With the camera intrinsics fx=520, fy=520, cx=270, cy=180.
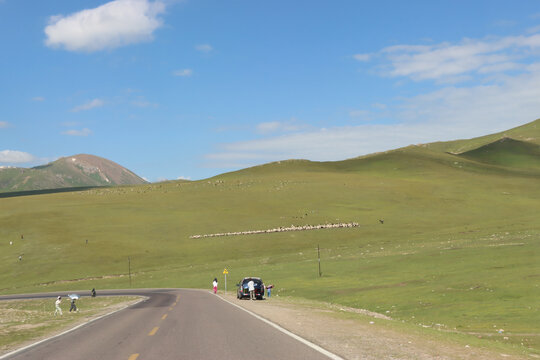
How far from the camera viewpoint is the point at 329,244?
8900 centimetres

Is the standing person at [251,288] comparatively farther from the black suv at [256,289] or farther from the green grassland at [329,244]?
the green grassland at [329,244]

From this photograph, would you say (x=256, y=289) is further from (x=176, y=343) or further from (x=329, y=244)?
(x=329, y=244)

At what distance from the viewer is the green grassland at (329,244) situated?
118 ft

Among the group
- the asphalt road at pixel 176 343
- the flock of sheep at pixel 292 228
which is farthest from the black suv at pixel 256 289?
the flock of sheep at pixel 292 228

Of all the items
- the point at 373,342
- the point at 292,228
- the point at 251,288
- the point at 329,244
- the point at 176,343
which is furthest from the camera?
the point at 292,228

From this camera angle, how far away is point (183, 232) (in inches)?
4008

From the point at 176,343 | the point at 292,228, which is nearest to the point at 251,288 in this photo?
the point at 176,343

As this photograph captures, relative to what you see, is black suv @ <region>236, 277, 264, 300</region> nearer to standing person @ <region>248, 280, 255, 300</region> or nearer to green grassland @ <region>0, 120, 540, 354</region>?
standing person @ <region>248, 280, 255, 300</region>

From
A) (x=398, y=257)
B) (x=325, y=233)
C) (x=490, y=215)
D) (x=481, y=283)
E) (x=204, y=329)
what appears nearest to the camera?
(x=204, y=329)

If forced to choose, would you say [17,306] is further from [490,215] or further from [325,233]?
[490,215]

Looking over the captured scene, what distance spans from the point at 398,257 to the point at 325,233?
35.1 metres

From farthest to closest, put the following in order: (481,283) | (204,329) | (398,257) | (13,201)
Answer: (13,201)
(398,257)
(481,283)
(204,329)

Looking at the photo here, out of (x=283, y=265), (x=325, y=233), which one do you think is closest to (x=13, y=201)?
(x=325, y=233)

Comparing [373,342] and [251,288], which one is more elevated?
[373,342]
